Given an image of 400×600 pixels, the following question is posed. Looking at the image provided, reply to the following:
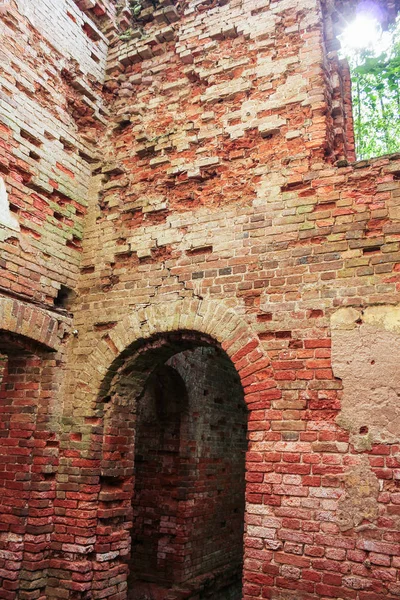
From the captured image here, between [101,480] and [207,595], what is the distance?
3.07 metres

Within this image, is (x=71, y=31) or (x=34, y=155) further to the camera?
(x=71, y=31)

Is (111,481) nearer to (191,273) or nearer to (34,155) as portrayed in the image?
(191,273)

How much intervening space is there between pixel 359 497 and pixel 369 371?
872mm

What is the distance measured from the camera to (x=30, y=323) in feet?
14.5

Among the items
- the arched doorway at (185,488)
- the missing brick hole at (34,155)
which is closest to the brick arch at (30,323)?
the arched doorway at (185,488)

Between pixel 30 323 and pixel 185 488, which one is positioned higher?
pixel 30 323

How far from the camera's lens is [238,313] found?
4.07 m

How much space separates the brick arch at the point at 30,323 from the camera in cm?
420

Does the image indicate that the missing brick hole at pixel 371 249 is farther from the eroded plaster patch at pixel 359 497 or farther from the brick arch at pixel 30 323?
the brick arch at pixel 30 323

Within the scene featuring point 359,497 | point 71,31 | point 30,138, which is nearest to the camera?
point 359,497

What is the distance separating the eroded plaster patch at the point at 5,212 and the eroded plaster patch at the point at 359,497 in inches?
141

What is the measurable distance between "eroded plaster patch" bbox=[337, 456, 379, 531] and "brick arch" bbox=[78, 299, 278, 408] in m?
0.81

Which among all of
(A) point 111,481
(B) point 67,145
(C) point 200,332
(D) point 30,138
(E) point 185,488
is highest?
(B) point 67,145

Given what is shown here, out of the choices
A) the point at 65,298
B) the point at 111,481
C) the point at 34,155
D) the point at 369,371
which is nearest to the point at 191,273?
the point at 65,298
